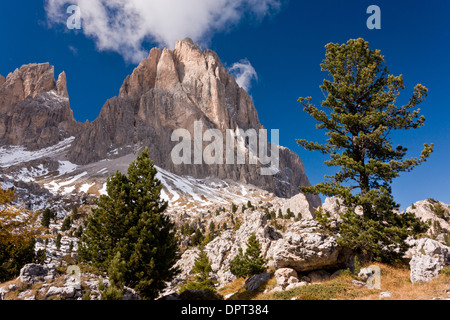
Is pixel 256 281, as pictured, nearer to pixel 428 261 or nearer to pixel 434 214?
pixel 428 261

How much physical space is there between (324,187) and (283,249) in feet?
18.9

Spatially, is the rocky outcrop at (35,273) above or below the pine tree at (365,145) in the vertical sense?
below

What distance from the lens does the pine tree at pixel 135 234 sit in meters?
17.8

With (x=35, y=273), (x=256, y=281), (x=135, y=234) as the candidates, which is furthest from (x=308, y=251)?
(x=35, y=273)

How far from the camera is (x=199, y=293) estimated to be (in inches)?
771

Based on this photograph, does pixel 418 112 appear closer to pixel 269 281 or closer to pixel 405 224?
pixel 405 224

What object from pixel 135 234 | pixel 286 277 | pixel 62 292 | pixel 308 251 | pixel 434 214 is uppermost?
pixel 434 214

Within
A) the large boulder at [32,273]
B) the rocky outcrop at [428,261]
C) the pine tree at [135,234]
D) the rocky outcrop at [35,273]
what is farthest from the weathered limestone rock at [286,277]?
the large boulder at [32,273]

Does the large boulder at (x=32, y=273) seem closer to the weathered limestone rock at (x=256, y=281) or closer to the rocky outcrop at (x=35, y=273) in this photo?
the rocky outcrop at (x=35, y=273)

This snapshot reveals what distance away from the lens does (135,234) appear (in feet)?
60.8

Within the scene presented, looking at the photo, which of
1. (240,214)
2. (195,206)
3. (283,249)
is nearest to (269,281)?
(283,249)

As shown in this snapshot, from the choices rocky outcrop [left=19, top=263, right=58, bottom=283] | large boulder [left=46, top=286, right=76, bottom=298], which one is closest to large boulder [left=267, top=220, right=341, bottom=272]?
large boulder [left=46, top=286, right=76, bottom=298]
